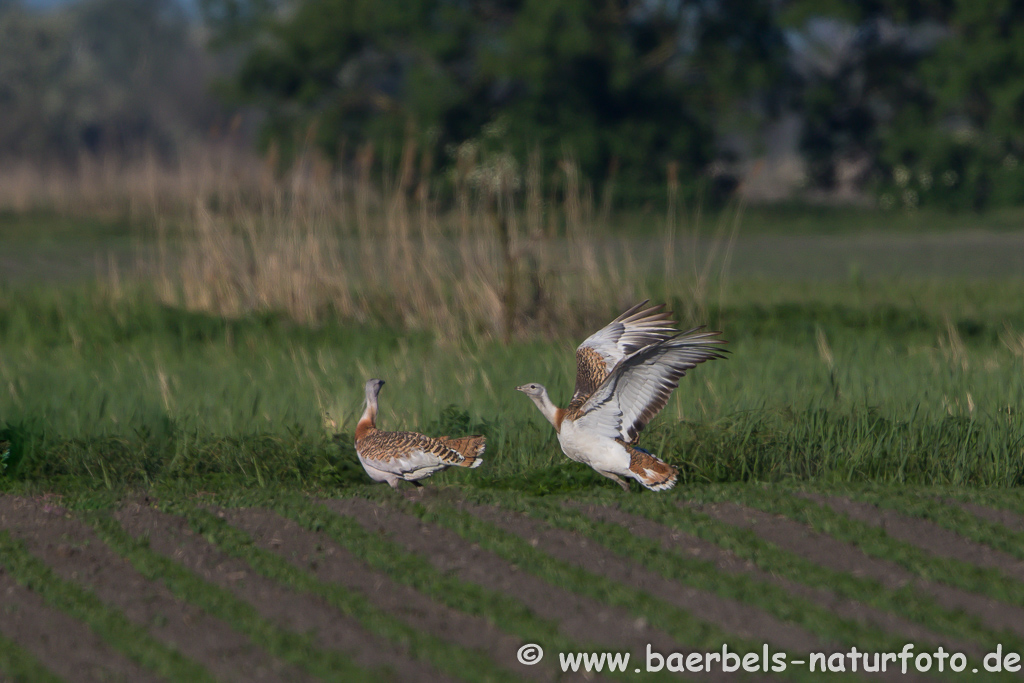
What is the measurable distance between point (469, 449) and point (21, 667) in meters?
2.10

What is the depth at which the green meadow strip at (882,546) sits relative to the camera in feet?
15.6

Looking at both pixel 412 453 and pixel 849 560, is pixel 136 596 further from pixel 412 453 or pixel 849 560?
pixel 849 560

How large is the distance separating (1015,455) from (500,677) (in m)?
3.57

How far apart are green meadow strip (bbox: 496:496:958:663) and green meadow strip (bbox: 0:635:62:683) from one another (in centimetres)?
208

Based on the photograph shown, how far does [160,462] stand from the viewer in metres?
6.68

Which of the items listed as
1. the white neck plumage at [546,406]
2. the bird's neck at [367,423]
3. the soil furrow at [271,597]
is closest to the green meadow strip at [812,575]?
the white neck plumage at [546,406]

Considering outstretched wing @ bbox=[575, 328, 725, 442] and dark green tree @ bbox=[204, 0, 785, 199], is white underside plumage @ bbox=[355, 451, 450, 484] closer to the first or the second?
outstretched wing @ bbox=[575, 328, 725, 442]

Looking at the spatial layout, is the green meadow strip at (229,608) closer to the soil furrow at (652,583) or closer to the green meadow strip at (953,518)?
the soil furrow at (652,583)

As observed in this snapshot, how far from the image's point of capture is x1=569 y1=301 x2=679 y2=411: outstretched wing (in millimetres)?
6133

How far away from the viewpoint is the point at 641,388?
5.66 metres

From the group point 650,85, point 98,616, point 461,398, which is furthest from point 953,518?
point 650,85

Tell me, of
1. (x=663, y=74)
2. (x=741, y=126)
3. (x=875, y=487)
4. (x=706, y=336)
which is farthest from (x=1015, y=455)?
(x=663, y=74)

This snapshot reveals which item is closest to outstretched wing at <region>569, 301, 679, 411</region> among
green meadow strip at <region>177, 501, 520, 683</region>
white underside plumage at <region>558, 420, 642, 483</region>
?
white underside plumage at <region>558, 420, 642, 483</region>

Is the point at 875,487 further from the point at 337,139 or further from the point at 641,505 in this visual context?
the point at 337,139
